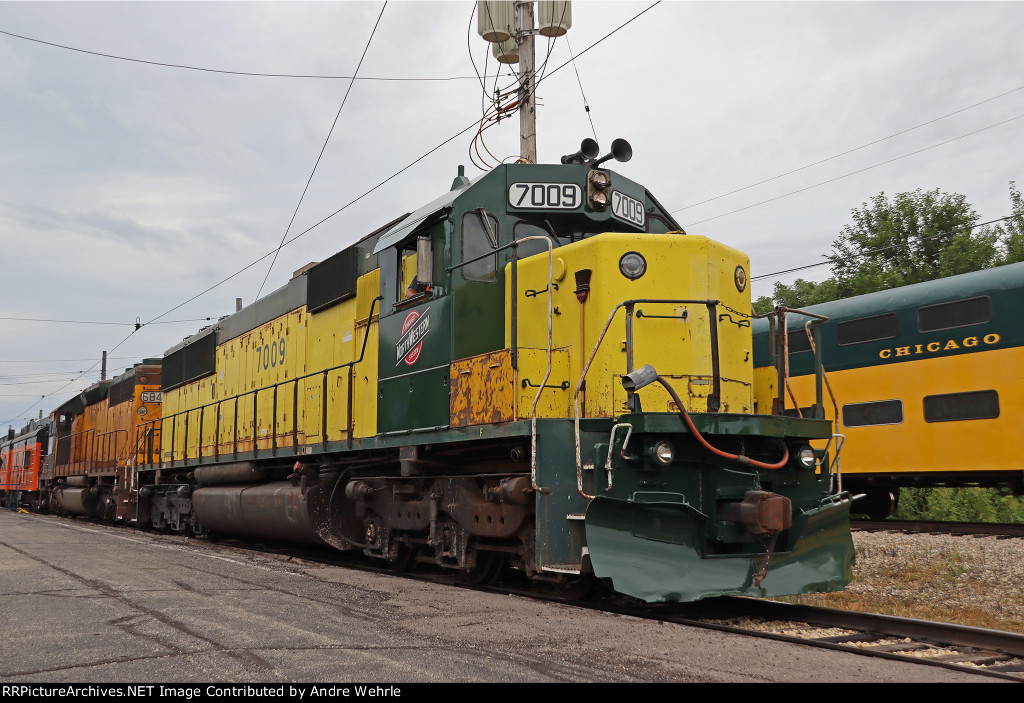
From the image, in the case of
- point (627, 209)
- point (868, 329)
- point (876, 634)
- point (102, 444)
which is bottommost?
point (876, 634)

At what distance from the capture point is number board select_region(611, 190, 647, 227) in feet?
24.6

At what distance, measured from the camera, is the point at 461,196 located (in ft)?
23.9

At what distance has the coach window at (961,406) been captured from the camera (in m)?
10.8

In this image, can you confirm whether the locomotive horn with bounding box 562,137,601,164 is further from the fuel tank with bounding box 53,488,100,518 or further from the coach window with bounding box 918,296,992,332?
the fuel tank with bounding box 53,488,100,518

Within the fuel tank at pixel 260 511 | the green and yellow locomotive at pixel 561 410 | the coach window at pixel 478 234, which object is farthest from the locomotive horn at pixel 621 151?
the fuel tank at pixel 260 511

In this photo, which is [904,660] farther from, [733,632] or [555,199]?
[555,199]

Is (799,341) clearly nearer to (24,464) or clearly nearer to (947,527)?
(947,527)

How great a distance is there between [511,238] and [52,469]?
25.6 meters

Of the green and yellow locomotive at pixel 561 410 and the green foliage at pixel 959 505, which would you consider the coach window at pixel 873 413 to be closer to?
the green foliage at pixel 959 505

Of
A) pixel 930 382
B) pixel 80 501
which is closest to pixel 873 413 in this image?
pixel 930 382

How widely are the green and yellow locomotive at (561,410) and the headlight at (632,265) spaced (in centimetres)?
2

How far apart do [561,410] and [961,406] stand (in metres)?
7.11

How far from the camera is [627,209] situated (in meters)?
7.65

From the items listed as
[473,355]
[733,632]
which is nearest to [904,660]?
[733,632]
